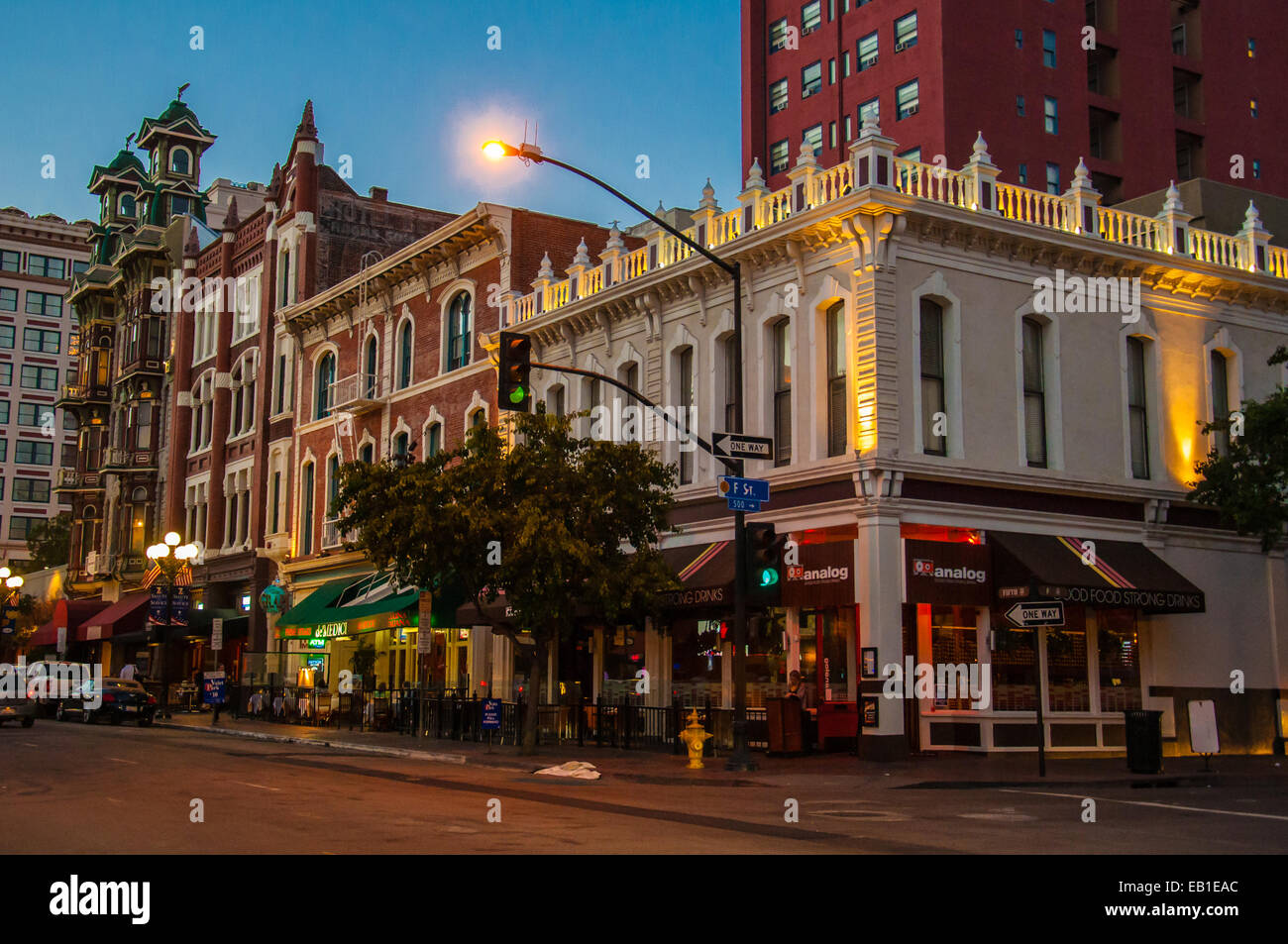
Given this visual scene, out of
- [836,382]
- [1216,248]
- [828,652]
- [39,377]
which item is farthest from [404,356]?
[39,377]

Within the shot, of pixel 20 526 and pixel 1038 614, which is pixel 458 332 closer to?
pixel 1038 614

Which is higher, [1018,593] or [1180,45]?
[1180,45]

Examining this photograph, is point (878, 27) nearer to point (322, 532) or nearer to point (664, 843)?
point (322, 532)

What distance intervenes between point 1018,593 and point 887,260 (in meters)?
6.62

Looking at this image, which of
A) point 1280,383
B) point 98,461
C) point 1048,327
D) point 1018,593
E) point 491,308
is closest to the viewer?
point 1018,593

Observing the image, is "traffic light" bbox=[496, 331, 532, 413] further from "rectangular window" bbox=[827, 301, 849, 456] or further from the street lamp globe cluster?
the street lamp globe cluster

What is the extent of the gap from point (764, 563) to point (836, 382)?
239 inches

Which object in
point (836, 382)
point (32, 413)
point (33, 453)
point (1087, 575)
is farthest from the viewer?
point (33, 453)

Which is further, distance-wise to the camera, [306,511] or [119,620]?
[119,620]

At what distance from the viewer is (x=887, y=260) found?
2433 cm

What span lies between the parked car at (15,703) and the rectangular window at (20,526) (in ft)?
225

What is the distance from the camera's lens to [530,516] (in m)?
23.5

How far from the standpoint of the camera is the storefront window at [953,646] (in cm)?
2420
